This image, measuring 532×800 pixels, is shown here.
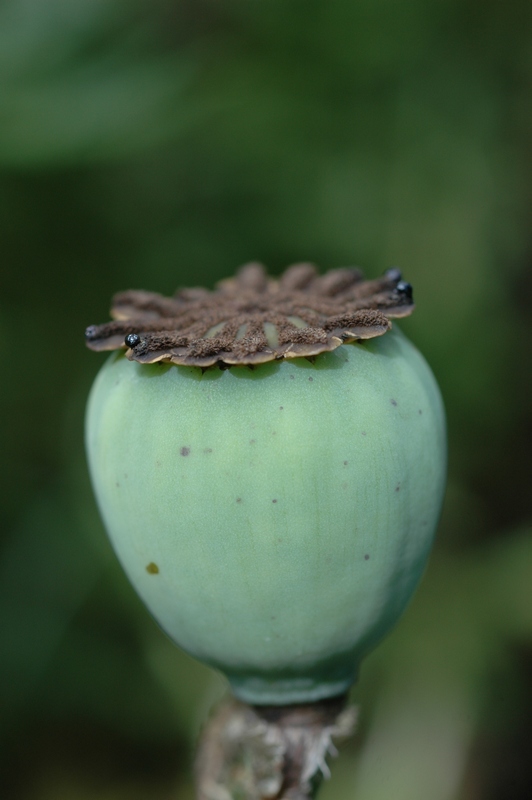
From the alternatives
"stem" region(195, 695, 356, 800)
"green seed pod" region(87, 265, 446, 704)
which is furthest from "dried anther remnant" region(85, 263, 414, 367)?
"stem" region(195, 695, 356, 800)

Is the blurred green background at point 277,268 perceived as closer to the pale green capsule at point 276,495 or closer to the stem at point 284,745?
the stem at point 284,745

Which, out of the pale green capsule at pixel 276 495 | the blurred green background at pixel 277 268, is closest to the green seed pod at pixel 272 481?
the pale green capsule at pixel 276 495

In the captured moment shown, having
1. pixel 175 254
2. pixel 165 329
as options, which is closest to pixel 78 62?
pixel 175 254

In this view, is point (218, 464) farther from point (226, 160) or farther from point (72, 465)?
point (226, 160)

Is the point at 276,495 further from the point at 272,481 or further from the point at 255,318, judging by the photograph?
the point at 255,318

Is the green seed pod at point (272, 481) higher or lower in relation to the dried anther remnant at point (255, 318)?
lower

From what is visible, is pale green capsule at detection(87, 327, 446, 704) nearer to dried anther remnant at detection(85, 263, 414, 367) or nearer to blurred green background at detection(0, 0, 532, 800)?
dried anther remnant at detection(85, 263, 414, 367)

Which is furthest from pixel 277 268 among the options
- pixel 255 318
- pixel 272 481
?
pixel 272 481
